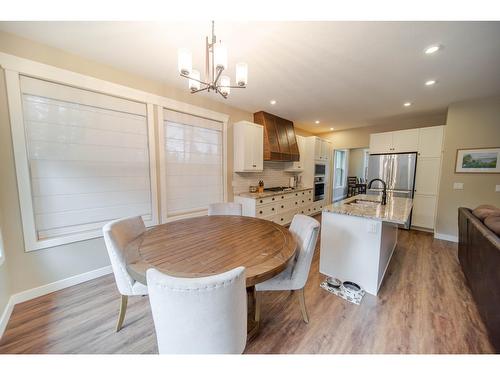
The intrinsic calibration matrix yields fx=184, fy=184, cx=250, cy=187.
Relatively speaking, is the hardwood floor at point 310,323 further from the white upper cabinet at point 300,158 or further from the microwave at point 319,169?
the microwave at point 319,169

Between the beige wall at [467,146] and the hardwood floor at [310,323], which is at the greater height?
the beige wall at [467,146]

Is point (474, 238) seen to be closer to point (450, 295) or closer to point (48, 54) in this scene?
point (450, 295)

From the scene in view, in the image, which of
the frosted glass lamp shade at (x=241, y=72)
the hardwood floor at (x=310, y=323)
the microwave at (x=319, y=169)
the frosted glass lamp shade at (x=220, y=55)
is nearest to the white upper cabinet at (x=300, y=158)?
the microwave at (x=319, y=169)

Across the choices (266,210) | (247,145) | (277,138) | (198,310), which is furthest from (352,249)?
(277,138)

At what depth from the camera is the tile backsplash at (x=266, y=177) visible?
3824 millimetres

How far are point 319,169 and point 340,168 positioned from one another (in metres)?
1.65

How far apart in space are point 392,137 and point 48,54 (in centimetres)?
576

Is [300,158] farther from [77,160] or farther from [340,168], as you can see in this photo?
[77,160]

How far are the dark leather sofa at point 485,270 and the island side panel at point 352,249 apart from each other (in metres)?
0.72

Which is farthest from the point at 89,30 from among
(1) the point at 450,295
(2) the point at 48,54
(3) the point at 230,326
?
(1) the point at 450,295

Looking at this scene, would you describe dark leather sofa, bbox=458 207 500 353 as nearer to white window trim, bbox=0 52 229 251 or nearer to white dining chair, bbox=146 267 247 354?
white dining chair, bbox=146 267 247 354

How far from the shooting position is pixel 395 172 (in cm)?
409

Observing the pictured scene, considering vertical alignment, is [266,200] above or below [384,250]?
above

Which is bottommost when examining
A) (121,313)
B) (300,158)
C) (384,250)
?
(121,313)
